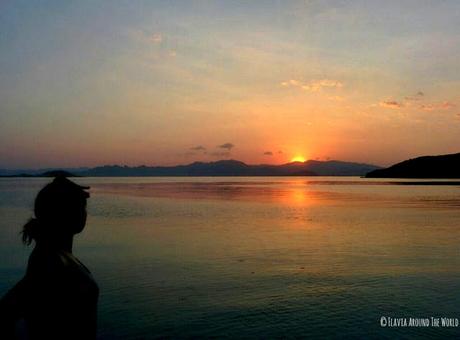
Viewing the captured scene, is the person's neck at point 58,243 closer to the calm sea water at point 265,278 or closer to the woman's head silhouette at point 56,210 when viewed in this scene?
the woman's head silhouette at point 56,210

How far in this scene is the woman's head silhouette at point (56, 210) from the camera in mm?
3166

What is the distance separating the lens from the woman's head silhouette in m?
3.17

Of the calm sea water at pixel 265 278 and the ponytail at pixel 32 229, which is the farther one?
the calm sea water at pixel 265 278

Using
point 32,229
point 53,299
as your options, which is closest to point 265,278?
point 32,229

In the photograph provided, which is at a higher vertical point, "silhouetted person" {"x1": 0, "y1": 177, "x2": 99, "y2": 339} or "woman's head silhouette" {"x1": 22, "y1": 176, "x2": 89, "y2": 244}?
"woman's head silhouette" {"x1": 22, "y1": 176, "x2": 89, "y2": 244}

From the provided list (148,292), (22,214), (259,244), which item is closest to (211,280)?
(148,292)

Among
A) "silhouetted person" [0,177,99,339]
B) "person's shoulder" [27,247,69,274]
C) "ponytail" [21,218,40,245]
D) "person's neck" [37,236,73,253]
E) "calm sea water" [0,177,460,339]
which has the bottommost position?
"calm sea water" [0,177,460,339]

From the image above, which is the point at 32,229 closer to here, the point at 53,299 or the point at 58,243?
the point at 58,243

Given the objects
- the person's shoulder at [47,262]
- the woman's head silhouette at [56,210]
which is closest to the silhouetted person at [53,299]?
the person's shoulder at [47,262]

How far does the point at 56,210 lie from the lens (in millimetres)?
3197

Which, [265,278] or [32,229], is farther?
[265,278]

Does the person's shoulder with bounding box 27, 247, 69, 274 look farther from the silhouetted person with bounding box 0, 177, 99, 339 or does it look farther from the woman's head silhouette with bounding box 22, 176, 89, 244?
the woman's head silhouette with bounding box 22, 176, 89, 244

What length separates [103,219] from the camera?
4012 centimetres

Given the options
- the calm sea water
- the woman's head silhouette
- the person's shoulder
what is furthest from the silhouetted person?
the calm sea water
